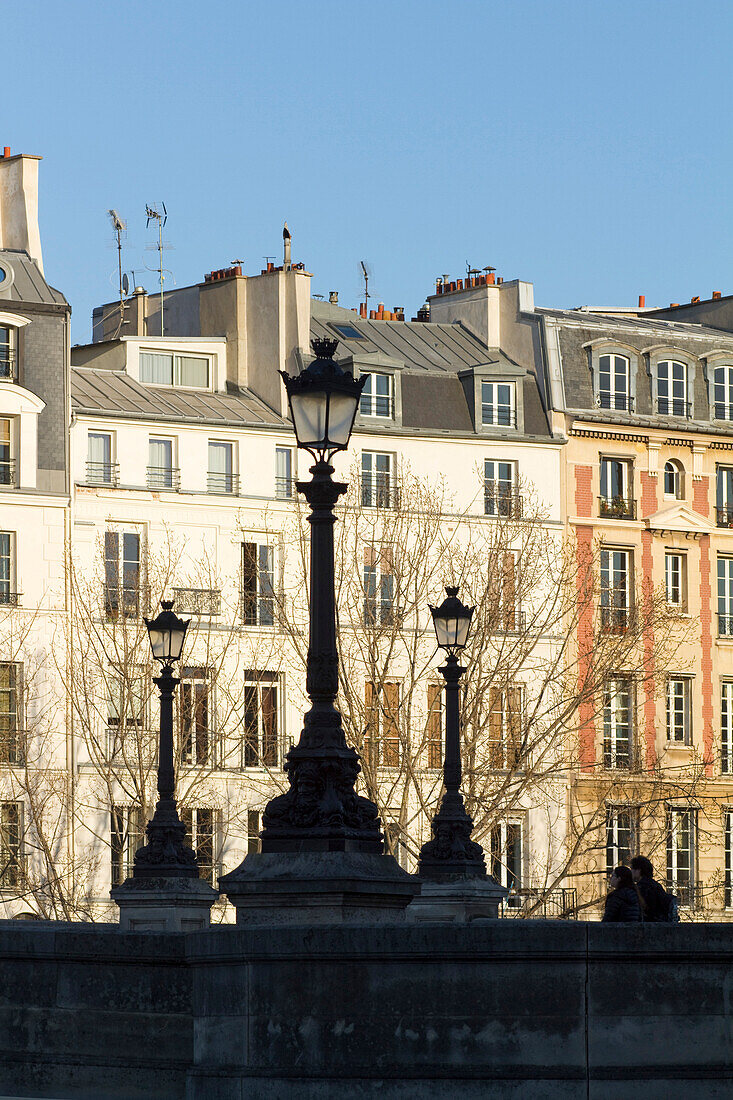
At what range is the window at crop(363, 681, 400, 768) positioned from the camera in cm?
4988

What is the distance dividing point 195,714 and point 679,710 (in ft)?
48.4

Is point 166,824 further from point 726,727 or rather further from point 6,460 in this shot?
point 726,727

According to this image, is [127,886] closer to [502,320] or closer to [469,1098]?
[469,1098]

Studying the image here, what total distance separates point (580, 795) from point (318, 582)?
44.0m

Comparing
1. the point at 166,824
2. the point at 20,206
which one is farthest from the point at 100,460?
the point at 166,824

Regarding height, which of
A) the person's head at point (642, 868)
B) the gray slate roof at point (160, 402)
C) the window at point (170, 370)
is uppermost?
the window at point (170, 370)

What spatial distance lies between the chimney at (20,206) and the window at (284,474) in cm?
717

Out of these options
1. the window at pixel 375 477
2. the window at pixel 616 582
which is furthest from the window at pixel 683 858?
the window at pixel 375 477

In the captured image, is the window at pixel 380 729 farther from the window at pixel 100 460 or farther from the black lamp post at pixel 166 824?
the black lamp post at pixel 166 824

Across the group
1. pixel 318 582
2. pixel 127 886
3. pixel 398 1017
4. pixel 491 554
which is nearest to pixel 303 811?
pixel 318 582

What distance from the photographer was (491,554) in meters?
53.7

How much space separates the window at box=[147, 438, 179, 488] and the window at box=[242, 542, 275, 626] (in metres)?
2.30

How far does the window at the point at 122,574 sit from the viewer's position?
54.3m

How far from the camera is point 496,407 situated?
2480 inches
